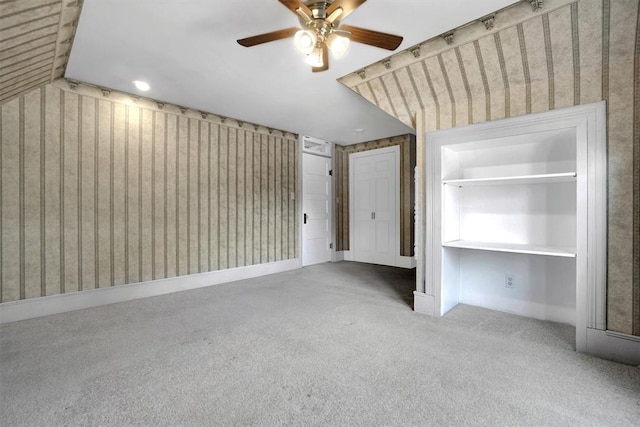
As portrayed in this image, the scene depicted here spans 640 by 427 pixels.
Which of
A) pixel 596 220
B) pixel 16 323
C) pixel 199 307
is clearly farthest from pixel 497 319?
pixel 16 323

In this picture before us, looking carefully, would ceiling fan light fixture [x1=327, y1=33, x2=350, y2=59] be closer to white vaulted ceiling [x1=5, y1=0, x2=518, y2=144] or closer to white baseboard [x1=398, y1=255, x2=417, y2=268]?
white vaulted ceiling [x1=5, y1=0, x2=518, y2=144]

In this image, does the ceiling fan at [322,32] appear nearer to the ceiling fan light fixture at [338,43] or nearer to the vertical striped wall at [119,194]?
the ceiling fan light fixture at [338,43]

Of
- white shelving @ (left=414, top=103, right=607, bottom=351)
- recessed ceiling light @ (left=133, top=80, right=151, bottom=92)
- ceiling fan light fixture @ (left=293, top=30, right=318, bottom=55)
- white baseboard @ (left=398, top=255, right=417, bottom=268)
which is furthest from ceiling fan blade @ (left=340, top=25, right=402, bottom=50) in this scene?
white baseboard @ (left=398, top=255, right=417, bottom=268)

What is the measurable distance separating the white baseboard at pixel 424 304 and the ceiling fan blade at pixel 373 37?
231 centimetres

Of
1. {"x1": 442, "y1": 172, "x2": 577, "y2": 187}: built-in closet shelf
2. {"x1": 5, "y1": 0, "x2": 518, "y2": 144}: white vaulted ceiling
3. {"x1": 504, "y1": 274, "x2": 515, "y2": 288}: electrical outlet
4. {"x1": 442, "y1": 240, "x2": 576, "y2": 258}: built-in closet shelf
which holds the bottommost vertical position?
{"x1": 504, "y1": 274, "x2": 515, "y2": 288}: electrical outlet

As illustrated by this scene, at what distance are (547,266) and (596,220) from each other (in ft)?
2.60

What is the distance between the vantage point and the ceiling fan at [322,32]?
1.77 m

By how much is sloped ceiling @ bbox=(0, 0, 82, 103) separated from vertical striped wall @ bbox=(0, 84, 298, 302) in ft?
1.38

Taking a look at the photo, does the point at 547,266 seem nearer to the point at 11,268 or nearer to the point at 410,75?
the point at 410,75

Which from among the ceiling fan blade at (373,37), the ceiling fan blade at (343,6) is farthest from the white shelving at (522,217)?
the ceiling fan blade at (343,6)

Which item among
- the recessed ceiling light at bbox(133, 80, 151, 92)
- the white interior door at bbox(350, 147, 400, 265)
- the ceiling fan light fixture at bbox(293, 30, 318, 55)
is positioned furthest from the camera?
the white interior door at bbox(350, 147, 400, 265)

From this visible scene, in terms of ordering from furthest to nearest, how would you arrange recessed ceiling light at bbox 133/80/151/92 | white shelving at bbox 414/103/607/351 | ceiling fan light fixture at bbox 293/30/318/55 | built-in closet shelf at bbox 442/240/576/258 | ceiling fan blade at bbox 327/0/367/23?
recessed ceiling light at bbox 133/80/151/92
built-in closet shelf at bbox 442/240/576/258
white shelving at bbox 414/103/607/351
ceiling fan light fixture at bbox 293/30/318/55
ceiling fan blade at bbox 327/0/367/23

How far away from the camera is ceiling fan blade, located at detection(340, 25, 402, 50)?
6.34ft

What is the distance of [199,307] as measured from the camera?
130 inches
